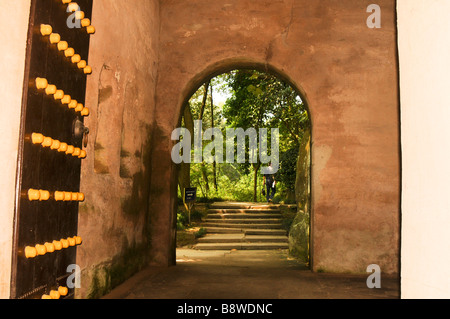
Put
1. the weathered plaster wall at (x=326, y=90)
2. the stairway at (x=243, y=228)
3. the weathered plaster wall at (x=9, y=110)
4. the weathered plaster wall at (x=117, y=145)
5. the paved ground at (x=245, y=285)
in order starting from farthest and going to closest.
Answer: the stairway at (x=243, y=228) < the weathered plaster wall at (x=326, y=90) < the paved ground at (x=245, y=285) < the weathered plaster wall at (x=117, y=145) < the weathered plaster wall at (x=9, y=110)

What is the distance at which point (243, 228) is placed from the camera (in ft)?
37.9

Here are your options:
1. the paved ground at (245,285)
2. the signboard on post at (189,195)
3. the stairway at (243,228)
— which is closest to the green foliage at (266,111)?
the stairway at (243,228)

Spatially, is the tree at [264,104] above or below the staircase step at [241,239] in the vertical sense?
above

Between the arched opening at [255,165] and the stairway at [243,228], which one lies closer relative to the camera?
the arched opening at [255,165]

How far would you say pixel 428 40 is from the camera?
1388 millimetres

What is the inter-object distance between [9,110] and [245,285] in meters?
3.23

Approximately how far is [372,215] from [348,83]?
184 cm

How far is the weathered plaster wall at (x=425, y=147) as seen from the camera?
1301 mm

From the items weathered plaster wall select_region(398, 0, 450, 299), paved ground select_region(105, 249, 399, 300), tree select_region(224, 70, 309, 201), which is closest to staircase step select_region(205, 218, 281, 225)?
tree select_region(224, 70, 309, 201)

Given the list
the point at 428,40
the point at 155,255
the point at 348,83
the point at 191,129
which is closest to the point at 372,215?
the point at 348,83

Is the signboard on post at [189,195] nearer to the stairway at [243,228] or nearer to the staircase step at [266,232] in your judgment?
the stairway at [243,228]

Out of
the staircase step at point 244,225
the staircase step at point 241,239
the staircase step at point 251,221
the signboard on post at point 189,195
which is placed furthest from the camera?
the staircase step at point 251,221

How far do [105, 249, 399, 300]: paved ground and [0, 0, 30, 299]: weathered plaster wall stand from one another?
6.37ft

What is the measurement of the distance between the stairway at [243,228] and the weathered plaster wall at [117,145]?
4.87 m
